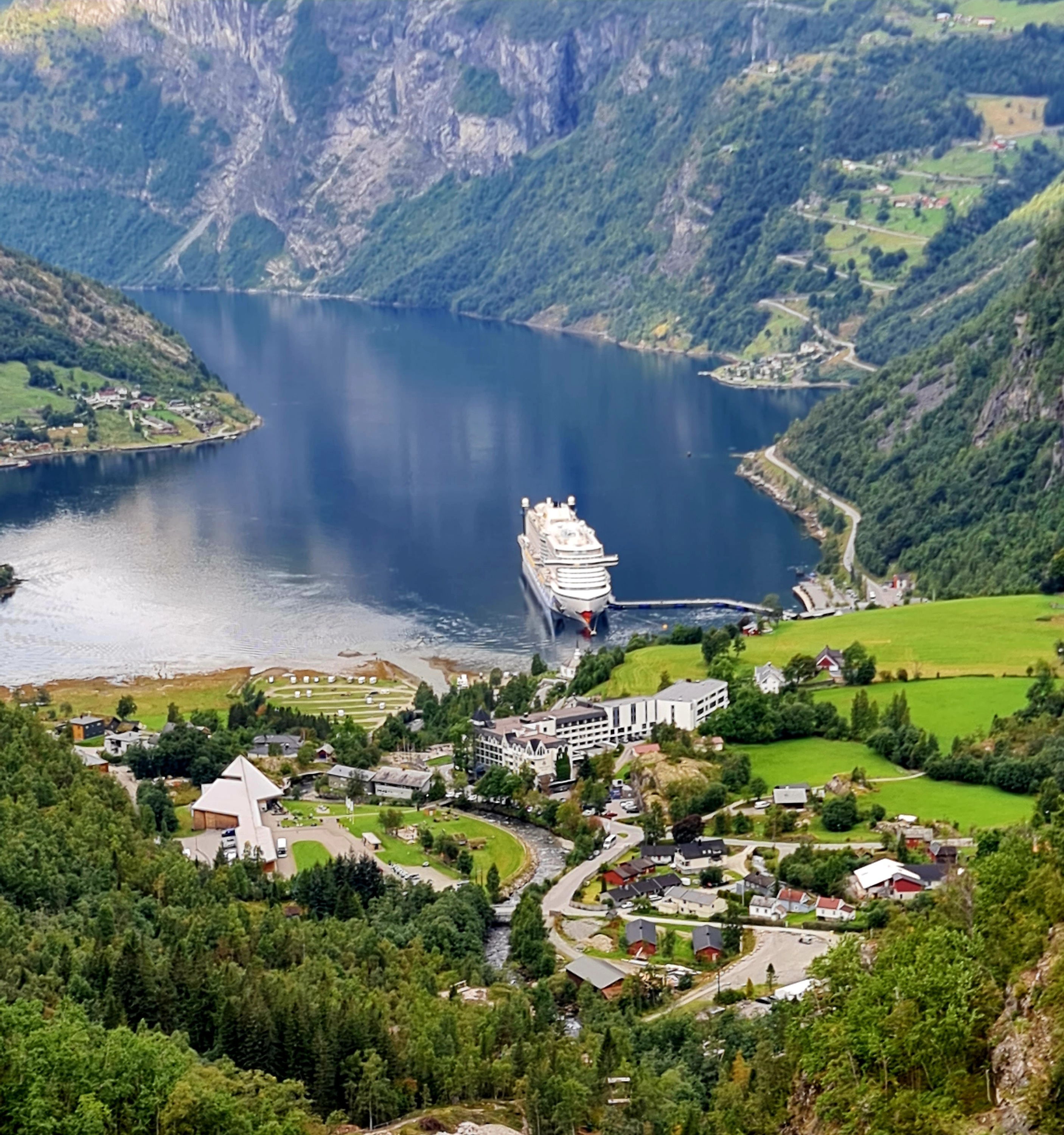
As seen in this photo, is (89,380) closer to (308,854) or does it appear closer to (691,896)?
(308,854)

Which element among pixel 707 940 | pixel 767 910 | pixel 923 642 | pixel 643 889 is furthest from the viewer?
pixel 923 642

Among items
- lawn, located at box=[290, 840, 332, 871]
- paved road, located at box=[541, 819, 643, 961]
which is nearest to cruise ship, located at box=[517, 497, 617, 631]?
paved road, located at box=[541, 819, 643, 961]

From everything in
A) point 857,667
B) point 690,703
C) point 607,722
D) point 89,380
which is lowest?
point 607,722

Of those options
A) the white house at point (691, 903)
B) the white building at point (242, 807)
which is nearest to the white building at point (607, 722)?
the white building at point (242, 807)

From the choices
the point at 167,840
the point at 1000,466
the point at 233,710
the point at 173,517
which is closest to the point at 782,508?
the point at 1000,466

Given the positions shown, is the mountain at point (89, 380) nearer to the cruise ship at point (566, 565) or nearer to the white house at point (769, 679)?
the cruise ship at point (566, 565)

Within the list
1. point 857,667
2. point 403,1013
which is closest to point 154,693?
point 857,667
